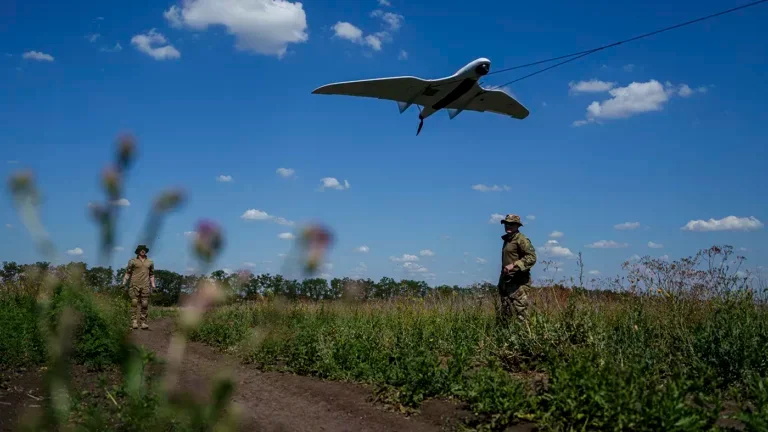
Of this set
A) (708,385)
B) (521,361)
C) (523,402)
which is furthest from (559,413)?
(521,361)

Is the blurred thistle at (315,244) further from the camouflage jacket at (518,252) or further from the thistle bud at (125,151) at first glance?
the camouflage jacket at (518,252)

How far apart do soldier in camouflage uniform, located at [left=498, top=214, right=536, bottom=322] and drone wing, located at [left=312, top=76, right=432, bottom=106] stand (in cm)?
450

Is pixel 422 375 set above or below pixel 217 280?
below

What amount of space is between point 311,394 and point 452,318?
278 cm

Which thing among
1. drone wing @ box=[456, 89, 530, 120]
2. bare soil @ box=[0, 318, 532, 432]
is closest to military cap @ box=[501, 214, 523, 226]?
bare soil @ box=[0, 318, 532, 432]

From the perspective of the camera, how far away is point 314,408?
580cm

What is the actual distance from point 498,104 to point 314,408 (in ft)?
32.7

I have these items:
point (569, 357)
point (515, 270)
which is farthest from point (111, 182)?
point (515, 270)

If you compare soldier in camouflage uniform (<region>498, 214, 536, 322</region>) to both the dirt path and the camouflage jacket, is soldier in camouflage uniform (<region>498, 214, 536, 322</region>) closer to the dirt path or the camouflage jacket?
the camouflage jacket

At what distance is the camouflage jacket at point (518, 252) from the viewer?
750 cm

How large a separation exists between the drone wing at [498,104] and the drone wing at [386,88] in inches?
64.3

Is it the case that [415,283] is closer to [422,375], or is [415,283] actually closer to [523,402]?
[422,375]

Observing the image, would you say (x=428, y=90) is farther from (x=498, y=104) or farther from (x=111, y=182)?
(x=111, y=182)

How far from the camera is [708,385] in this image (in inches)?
183
